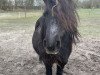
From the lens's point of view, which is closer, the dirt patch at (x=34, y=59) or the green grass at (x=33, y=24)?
the dirt patch at (x=34, y=59)

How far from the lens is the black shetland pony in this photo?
14.9 feet

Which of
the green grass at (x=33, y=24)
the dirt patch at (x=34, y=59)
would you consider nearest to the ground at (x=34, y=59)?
the dirt patch at (x=34, y=59)

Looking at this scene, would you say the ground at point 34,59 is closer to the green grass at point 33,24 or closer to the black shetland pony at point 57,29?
the green grass at point 33,24

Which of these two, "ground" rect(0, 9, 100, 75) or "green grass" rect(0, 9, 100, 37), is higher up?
"ground" rect(0, 9, 100, 75)

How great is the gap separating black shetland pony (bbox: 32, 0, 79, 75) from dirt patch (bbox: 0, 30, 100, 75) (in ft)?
5.75

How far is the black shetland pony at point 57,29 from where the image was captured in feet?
14.9

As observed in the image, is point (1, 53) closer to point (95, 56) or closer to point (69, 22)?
point (95, 56)

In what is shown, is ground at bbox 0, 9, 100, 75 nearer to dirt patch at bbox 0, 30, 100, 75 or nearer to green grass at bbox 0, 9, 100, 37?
dirt patch at bbox 0, 30, 100, 75

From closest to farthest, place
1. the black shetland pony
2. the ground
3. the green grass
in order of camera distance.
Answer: the black shetland pony
the ground
the green grass

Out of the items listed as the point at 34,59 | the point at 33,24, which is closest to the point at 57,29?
the point at 34,59

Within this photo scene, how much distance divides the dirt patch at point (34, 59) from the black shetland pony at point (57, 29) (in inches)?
69.0

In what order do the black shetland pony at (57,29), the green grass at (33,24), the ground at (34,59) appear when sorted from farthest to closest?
the green grass at (33,24) → the ground at (34,59) → the black shetland pony at (57,29)

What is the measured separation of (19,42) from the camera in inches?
385

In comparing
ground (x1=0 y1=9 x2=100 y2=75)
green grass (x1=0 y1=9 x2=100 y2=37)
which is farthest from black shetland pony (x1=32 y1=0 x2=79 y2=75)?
green grass (x1=0 y1=9 x2=100 y2=37)
